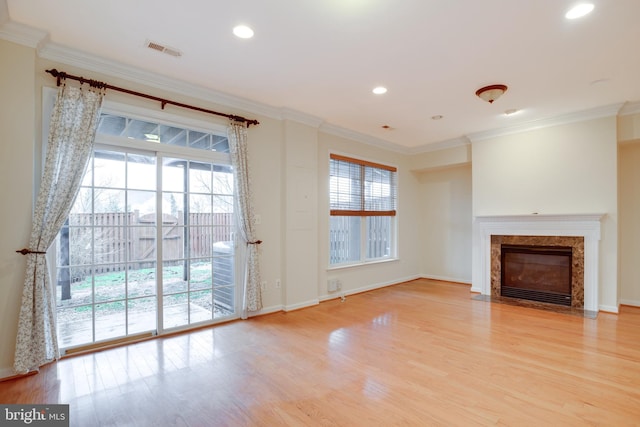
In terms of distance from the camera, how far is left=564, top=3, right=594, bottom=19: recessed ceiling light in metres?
2.26

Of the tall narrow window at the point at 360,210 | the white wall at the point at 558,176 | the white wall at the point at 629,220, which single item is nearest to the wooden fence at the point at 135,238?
the tall narrow window at the point at 360,210

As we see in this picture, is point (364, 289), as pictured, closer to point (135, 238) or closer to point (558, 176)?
point (558, 176)

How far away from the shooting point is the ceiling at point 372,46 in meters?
2.33

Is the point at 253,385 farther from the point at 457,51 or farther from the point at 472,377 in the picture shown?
the point at 457,51

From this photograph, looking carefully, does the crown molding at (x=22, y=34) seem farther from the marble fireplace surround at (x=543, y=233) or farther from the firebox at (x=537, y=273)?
the firebox at (x=537, y=273)

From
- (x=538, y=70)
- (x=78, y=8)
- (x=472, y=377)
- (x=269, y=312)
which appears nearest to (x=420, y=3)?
(x=538, y=70)

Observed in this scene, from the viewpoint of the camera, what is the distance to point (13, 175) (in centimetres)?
259

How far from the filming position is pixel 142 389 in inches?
93.9

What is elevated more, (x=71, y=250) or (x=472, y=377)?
(x=71, y=250)

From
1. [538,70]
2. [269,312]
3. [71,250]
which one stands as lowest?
[269,312]

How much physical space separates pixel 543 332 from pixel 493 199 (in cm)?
244

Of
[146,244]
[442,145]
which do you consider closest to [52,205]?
[146,244]

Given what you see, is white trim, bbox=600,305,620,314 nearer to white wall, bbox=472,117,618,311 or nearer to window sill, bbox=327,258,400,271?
white wall, bbox=472,117,618,311

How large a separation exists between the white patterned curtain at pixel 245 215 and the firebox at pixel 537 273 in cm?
412
